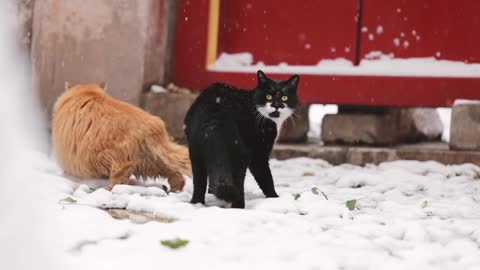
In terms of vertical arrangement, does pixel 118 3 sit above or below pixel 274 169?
above

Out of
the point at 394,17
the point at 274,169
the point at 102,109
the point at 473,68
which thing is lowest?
the point at 274,169

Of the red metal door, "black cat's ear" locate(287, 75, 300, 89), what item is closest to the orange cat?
"black cat's ear" locate(287, 75, 300, 89)

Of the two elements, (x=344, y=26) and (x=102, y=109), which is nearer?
(x=102, y=109)

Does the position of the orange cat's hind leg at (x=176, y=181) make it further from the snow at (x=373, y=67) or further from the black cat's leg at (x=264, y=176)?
the snow at (x=373, y=67)

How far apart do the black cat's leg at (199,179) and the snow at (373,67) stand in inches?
112

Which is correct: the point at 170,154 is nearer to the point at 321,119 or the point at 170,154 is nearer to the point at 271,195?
the point at 271,195

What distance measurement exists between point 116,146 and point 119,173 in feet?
0.58

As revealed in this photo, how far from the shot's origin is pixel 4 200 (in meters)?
3.66

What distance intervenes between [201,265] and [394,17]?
14.8 feet

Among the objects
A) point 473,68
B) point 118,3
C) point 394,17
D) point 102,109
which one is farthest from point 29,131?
point 473,68

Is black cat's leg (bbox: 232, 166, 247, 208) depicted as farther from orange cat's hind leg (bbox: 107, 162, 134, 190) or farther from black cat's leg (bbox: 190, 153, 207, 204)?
Answer: orange cat's hind leg (bbox: 107, 162, 134, 190)

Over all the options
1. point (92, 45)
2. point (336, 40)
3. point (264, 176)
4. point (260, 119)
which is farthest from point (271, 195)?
point (92, 45)

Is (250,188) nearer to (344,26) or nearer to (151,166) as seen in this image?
(151,166)

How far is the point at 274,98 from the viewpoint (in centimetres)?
462
